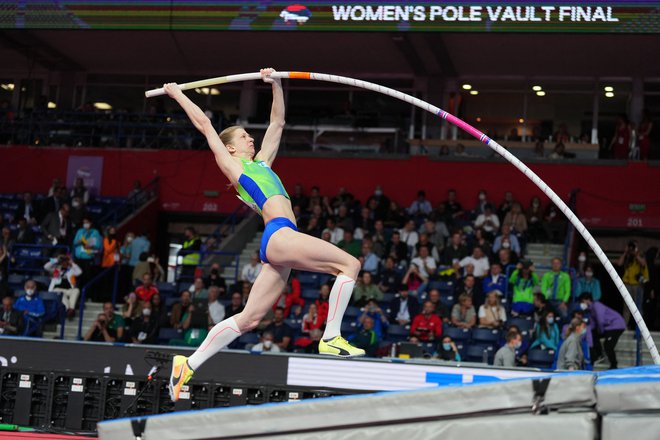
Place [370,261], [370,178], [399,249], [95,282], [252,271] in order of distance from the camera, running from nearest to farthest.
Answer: [370,261]
[252,271]
[399,249]
[95,282]
[370,178]

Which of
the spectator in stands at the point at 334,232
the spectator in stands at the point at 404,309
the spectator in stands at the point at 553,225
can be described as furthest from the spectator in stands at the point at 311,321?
the spectator in stands at the point at 553,225

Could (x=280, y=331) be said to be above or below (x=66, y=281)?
below

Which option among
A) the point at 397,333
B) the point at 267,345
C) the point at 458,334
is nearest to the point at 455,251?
the point at 397,333

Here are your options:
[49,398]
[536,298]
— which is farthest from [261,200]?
[536,298]

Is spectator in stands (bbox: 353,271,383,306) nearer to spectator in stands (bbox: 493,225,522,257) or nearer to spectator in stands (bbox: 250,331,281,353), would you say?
spectator in stands (bbox: 250,331,281,353)

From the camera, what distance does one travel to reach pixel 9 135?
2566 centimetres

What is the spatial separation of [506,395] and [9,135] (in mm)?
22890

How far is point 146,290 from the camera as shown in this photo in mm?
17438

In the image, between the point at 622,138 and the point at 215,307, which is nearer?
the point at 215,307

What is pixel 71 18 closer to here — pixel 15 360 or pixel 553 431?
pixel 15 360

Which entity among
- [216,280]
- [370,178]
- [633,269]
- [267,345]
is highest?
[370,178]

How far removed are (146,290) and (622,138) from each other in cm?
1173

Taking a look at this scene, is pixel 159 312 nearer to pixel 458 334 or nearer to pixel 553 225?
pixel 458 334

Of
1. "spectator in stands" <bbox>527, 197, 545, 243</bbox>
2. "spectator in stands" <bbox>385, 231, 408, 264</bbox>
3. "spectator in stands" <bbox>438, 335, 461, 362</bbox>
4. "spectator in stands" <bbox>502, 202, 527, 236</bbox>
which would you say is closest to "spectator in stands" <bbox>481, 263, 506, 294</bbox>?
"spectator in stands" <bbox>385, 231, 408, 264</bbox>
